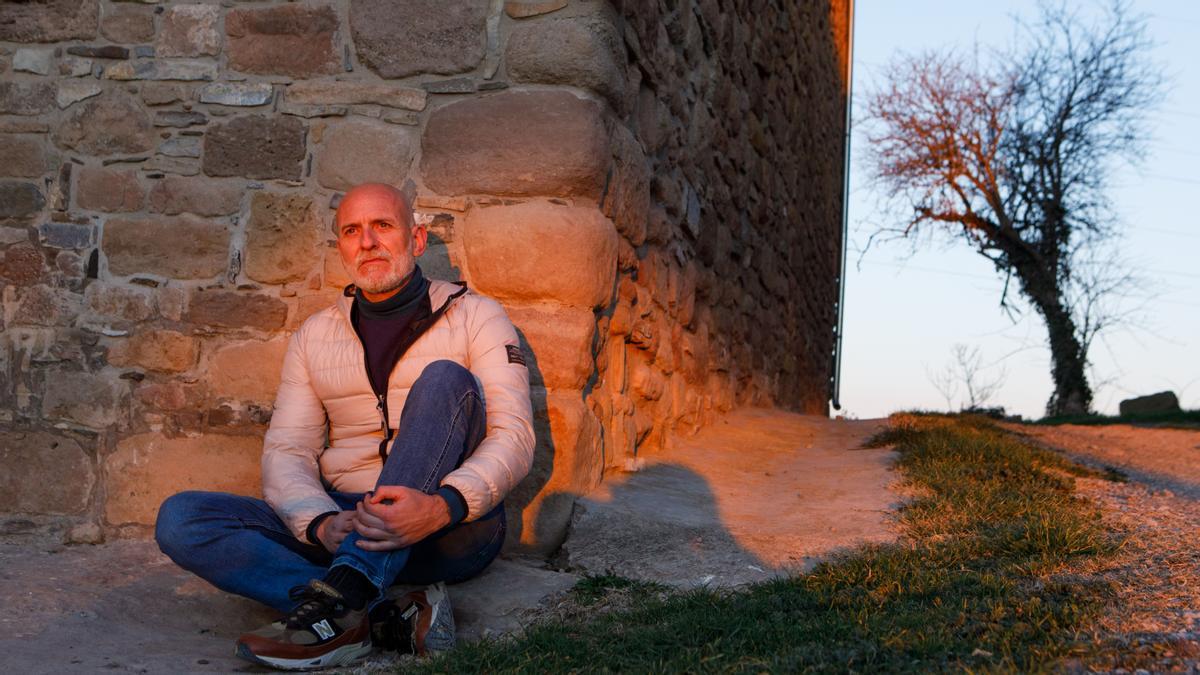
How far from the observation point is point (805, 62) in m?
7.61

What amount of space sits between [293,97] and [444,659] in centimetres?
201

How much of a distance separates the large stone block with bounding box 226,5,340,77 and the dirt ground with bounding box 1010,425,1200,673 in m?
2.66

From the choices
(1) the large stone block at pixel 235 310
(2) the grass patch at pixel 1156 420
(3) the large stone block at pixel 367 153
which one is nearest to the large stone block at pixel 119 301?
(1) the large stone block at pixel 235 310

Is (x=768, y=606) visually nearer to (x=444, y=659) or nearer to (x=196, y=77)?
(x=444, y=659)

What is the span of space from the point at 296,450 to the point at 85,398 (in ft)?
3.56

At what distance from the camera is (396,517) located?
7.73ft

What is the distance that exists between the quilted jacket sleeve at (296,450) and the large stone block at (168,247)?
734 millimetres

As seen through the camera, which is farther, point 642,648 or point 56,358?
point 56,358

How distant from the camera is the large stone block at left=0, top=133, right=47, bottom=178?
3594 mm

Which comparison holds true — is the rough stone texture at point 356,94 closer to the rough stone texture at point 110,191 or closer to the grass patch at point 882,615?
the rough stone texture at point 110,191

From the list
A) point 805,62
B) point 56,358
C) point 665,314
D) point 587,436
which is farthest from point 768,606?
point 805,62

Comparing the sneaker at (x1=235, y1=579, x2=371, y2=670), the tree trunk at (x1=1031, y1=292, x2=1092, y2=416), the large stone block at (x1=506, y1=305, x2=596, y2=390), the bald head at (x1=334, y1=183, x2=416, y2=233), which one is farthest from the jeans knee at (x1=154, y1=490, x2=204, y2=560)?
the tree trunk at (x1=1031, y1=292, x2=1092, y2=416)

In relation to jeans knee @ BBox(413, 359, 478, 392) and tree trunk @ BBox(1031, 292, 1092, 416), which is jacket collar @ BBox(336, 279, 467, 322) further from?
tree trunk @ BBox(1031, 292, 1092, 416)

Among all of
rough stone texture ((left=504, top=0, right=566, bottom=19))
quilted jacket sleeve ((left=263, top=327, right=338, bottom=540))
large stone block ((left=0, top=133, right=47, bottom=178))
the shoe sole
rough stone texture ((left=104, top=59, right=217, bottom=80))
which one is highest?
rough stone texture ((left=504, top=0, right=566, bottom=19))
